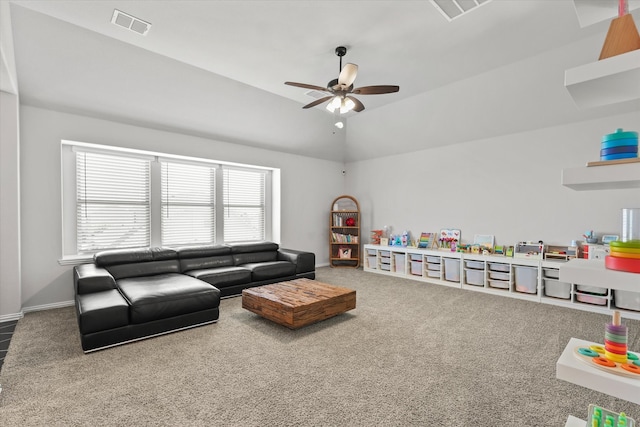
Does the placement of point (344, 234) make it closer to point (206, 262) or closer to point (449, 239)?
point (449, 239)

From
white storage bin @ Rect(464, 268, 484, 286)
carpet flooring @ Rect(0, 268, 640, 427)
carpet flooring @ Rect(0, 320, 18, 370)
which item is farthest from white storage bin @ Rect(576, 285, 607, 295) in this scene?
carpet flooring @ Rect(0, 320, 18, 370)

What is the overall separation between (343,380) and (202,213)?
4.31 meters

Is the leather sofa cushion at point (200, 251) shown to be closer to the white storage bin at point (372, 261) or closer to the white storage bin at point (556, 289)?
the white storage bin at point (372, 261)

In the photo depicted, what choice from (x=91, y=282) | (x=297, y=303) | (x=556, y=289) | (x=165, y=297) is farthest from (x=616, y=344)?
(x=91, y=282)

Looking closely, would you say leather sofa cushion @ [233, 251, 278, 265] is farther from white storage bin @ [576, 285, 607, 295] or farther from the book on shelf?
white storage bin @ [576, 285, 607, 295]

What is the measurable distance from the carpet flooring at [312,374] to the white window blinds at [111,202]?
1232mm

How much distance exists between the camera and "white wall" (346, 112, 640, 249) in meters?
4.46

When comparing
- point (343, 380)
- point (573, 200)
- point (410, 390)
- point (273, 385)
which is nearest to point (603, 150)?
point (410, 390)

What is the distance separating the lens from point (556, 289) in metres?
4.45

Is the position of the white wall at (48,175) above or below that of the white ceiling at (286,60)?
below

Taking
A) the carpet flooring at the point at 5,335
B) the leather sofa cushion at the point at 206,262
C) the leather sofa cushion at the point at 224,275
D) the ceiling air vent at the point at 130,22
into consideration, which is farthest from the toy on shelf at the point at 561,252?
the carpet flooring at the point at 5,335

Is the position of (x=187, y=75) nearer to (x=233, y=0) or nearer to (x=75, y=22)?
(x=75, y=22)

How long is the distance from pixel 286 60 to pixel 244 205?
3.19 m

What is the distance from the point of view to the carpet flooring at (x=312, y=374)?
2014 mm
